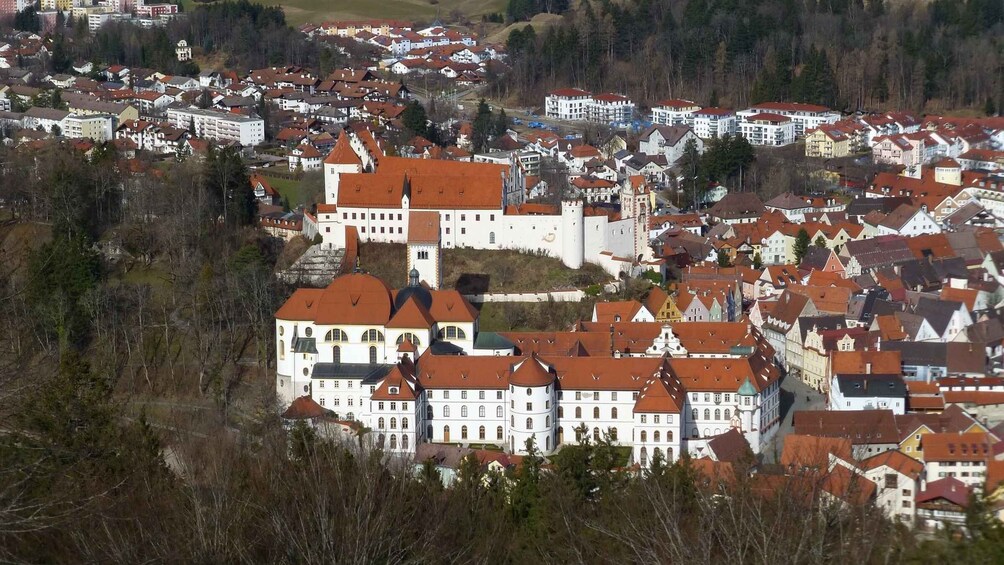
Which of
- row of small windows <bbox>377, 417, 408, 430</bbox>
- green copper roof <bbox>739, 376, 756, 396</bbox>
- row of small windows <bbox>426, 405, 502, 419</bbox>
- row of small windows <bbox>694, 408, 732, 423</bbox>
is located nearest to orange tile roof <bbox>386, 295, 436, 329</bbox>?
row of small windows <bbox>426, 405, 502, 419</bbox>

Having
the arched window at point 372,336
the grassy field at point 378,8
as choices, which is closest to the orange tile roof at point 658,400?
the arched window at point 372,336

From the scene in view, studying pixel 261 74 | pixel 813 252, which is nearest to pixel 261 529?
pixel 813 252

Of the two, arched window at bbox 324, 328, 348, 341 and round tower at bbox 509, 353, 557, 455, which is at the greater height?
arched window at bbox 324, 328, 348, 341

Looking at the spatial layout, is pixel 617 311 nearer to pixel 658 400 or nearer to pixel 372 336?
pixel 658 400

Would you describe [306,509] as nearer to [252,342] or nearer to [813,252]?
[252,342]

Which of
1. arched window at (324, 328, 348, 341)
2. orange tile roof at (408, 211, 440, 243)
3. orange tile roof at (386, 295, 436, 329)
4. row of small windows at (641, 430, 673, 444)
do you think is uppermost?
orange tile roof at (408, 211, 440, 243)

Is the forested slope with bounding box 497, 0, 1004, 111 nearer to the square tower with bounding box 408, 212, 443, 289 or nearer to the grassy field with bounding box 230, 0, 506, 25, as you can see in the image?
the grassy field with bounding box 230, 0, 506, 25
